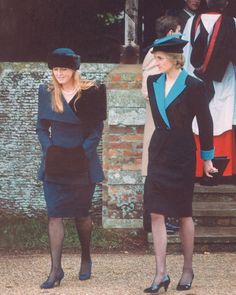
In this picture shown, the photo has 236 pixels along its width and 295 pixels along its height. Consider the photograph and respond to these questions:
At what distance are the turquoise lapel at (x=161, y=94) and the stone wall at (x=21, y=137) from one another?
2143mm

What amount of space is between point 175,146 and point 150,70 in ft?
4.88

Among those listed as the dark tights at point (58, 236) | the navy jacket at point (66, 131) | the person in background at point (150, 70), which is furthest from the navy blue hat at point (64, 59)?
the person in background at point (150, 70)

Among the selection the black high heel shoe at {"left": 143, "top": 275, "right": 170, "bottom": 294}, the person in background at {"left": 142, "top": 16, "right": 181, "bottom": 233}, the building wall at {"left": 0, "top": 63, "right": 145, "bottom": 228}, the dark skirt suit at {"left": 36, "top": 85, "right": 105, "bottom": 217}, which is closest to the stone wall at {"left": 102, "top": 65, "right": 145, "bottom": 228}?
the building wall at {"left": 0, "top": 63, "right": 145, "bottom": 228}

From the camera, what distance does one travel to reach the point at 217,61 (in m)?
7.74

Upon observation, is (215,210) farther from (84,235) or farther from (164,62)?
(164,62)

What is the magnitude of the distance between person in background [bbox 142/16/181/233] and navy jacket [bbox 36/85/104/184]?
113 centimetres

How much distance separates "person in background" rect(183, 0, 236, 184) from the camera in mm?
7754

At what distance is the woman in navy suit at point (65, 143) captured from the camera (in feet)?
20.3

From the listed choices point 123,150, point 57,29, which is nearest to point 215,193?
point 123,150

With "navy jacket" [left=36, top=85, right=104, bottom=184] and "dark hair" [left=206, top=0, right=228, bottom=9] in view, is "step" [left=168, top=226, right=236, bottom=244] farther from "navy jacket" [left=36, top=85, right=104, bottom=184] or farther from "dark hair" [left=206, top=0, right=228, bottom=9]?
"dark hair" [left=206, top=0, right=228, bottom=9]

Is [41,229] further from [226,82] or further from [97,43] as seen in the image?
[97,43]

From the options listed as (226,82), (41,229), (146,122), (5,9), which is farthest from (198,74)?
(5,9)

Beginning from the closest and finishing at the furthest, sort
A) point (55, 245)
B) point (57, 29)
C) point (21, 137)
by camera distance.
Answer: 1. point (55, 245)
2. point (21, 137)
3. point (57, 29)

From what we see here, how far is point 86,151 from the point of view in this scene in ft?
20.4
